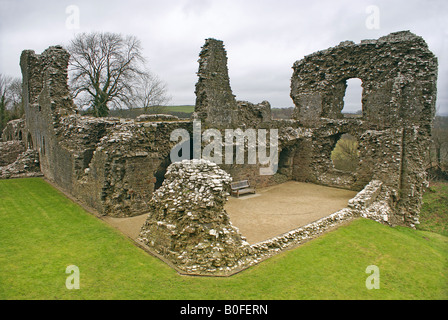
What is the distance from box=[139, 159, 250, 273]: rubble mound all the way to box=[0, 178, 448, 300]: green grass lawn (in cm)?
36

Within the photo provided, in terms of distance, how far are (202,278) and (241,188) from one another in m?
6.53

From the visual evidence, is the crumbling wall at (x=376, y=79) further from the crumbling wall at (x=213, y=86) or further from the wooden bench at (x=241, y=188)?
the wooden bench at (x=241, y=188)

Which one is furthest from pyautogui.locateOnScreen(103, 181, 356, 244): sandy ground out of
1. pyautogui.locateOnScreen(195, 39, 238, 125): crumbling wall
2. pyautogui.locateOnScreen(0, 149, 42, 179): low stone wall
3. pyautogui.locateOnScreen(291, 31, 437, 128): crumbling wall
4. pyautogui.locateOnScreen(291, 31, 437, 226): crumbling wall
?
pyautogui.locateOnScreen(0, 149, 42, 179): low stone wall

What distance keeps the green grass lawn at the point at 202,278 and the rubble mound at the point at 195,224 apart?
0.36 m

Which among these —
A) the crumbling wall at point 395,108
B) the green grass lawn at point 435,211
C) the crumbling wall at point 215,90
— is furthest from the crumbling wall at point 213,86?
the green grass lawn at point 435,211

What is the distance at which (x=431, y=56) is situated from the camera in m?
12.0

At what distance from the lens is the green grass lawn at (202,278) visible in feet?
18.5

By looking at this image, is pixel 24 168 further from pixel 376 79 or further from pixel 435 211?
pixel 435 211

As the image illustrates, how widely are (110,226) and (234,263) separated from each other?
404cm

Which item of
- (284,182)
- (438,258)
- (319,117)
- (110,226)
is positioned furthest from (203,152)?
(438,258)

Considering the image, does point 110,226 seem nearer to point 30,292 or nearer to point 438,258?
point 30,292

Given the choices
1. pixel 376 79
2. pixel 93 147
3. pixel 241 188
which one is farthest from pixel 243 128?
pixel 376 79

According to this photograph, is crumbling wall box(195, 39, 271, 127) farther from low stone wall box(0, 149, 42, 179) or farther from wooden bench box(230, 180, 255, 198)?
low stone wall box(0, 149, 42, 179)

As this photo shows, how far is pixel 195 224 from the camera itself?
6.73 m
